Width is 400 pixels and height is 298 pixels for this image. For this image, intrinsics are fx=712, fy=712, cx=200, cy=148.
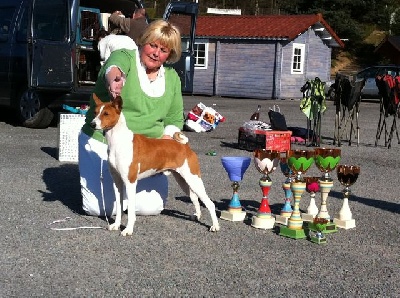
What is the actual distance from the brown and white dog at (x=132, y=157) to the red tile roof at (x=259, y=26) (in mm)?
22976

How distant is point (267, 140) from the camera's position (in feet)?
36.9

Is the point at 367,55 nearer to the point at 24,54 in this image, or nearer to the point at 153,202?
the point at 24,54

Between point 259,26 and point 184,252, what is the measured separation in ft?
83.1

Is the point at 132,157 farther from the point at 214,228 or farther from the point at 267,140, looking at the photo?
the point at 267,140

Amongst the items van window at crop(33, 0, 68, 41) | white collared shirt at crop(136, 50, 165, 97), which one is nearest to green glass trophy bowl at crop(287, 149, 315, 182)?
white collared shirt at crop(136, 50, 165, 97)

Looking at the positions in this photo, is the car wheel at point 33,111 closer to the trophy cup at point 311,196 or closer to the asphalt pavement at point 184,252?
the asphalt pavement at point 184,252

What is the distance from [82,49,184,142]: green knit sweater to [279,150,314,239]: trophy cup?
106 centimetres

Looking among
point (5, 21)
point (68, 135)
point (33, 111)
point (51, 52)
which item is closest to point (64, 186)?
point (68, 135)

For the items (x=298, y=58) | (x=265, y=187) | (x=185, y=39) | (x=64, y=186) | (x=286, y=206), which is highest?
(x=185, y=39)

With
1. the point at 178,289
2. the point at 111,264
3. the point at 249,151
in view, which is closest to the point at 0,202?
the point at 111,264

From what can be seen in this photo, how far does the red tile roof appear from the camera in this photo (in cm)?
2879

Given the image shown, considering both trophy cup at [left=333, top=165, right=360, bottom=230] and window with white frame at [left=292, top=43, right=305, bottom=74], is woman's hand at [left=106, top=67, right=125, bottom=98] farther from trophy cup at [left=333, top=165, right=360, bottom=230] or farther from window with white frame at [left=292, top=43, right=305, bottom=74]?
window with white frame at [left=292, top=43, right=305, bottom=74]

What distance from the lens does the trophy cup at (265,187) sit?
608 cm

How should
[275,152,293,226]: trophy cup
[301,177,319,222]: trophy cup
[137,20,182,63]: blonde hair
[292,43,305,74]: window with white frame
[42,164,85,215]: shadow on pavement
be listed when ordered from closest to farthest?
1. [137,20,182,63]: blonde hair
2. [275,152,293,226]: trophy cup
3. [301,177,319,222]: trophy cup
4. [42,164,85,215]: shadow on pavement
5. [292,43,305,74]: window with white frame
